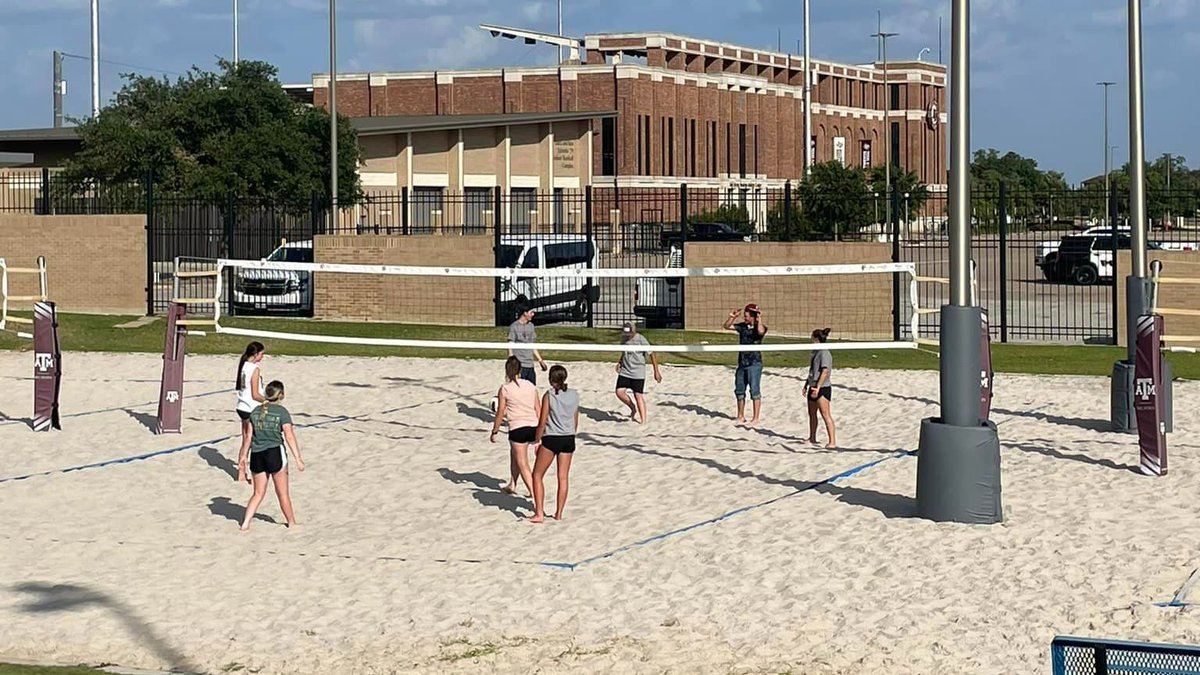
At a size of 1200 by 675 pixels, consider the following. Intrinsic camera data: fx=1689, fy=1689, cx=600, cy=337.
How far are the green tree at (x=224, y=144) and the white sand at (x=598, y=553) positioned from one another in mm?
27291

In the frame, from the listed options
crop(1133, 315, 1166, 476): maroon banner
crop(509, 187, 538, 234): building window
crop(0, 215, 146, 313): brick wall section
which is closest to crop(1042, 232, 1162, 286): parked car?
crop(509, 187, 538, 234): building window

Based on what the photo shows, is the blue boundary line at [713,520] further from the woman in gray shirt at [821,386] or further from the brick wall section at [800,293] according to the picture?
the brick wall section at [800,293]

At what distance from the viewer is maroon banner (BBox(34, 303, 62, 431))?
1988 cm

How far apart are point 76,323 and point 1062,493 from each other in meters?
21.1

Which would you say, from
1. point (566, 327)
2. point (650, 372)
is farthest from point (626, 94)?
point (650, 372)

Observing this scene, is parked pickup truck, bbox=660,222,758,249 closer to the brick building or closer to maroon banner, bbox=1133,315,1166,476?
maroon banner, bbox=1133,315,1166,476

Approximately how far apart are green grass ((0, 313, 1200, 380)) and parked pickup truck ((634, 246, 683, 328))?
881 millimetres

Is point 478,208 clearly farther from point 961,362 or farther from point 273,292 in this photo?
point 961,362

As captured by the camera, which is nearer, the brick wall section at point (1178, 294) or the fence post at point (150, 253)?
the brick wall section at point (1178, 294)

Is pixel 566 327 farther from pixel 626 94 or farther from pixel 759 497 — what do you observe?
pixel 626 94

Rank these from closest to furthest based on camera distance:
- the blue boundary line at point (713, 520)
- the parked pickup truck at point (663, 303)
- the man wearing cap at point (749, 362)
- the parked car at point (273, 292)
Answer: the blue boundary line at point (713, 520), the man wearing cap at point (749, 362), the parked pickup truck at point (663, 303), the parked car at point (273, 292)

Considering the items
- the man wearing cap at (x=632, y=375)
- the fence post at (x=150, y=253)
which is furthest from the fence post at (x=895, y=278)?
the fence post at (x=150, y=253)

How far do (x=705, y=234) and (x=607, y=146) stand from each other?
121 ft

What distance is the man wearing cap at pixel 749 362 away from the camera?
19547 mm
